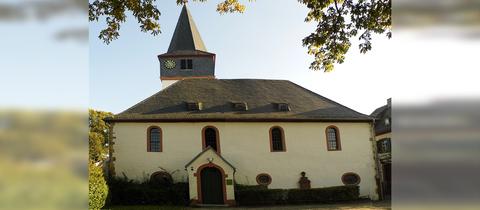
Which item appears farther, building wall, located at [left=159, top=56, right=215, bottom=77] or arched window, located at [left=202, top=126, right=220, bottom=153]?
building wall, located at [left=159, top=56, right=215, bottom=77]

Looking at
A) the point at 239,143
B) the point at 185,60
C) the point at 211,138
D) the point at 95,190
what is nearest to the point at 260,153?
the point at 239,143

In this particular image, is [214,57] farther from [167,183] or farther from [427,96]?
[427,96]

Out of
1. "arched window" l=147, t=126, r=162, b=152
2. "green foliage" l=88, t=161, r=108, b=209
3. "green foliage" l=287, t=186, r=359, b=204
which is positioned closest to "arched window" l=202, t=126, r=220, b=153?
"arched window" l=147, t=126, r=162, b=152

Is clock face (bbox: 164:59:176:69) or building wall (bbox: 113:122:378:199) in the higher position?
clock face (bbox: 164:59:176:69)

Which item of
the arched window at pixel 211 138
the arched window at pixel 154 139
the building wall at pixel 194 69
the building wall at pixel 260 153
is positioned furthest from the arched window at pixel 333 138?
the building wall at pixel 194 69

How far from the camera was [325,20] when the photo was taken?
912 centimetres

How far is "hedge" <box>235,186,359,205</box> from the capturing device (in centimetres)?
2277

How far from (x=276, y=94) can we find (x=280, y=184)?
811 centimetres

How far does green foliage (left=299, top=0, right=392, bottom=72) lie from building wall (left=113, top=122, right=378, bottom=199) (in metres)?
15.3

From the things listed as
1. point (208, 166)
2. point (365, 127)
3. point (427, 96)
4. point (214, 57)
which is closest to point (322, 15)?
point (427, 96)

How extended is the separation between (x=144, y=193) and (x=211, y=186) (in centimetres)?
405

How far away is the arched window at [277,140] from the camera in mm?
25188

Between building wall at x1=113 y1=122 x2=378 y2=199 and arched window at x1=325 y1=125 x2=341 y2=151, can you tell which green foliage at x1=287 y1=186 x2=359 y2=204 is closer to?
building wall at x1=113 y1=122 x2=378 y2=199

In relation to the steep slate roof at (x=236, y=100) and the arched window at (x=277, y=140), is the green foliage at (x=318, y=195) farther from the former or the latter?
the steep slate roof at (x=236, y=100)
